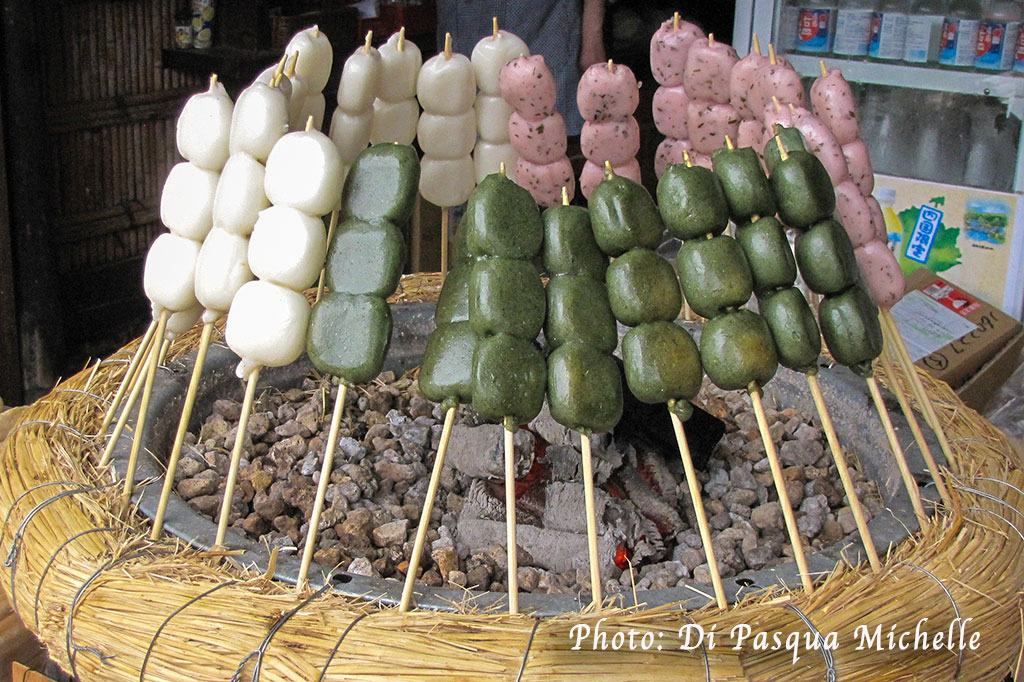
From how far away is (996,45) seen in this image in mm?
4012

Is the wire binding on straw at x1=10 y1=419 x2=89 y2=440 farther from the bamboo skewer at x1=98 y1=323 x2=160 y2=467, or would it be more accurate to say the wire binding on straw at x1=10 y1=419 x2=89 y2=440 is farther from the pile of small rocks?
the pile of small rocks

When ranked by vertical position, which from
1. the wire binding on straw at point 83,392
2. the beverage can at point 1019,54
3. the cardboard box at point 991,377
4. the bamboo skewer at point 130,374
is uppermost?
the beverage can at point 1019,54

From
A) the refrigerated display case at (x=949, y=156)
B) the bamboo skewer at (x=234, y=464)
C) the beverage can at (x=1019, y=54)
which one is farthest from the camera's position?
the refrigerated display case at (x=949, y=156)

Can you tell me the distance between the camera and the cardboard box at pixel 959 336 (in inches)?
146

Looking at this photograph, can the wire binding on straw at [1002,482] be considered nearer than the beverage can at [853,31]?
Yes

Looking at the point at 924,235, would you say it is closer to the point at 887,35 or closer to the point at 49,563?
the point at 887,35

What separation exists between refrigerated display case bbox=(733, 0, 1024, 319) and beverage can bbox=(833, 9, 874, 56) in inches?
1.7

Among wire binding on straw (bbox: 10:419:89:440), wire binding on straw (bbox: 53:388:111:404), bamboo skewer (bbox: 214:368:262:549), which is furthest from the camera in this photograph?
wire binding on straw (bbox: 53:388:111:404)

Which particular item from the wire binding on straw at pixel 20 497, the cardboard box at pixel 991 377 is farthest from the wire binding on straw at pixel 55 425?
the cardboard box at pixel 991 377

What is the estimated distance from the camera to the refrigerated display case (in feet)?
13.3

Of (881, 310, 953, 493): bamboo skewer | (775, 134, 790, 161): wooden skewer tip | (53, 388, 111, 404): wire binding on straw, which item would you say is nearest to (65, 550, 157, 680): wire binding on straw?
(53, 388, 111, 404): wire binding on straw

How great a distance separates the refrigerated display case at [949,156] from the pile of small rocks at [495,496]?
80.1 inches

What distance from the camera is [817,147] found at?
192 cm

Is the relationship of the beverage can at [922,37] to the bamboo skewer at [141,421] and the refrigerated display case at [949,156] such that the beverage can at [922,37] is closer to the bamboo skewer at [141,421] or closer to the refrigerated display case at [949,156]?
the refrigerated display case at [949,156]
